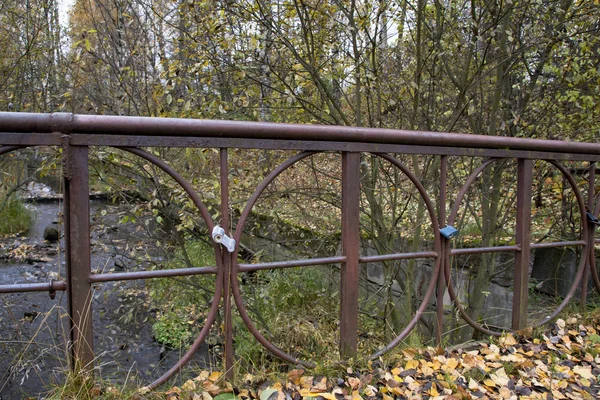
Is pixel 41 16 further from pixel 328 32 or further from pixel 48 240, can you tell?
pixel 48 240

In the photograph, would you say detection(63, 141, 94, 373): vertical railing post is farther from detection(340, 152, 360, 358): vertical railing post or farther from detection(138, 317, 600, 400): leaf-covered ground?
detection(340, 152, 360, 358): vertical railing post

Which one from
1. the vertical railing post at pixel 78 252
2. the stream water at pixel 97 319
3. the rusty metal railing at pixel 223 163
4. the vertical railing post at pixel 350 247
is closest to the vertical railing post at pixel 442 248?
the rusty metal railing at pixel 223 163

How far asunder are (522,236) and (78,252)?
2113mm

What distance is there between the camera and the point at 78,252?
1543 millimetres

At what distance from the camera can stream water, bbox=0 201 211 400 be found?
3685 millimetres

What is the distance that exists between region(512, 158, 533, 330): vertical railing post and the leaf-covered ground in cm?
20

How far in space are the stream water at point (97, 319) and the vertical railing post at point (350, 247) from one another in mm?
861

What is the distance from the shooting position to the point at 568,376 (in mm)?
2041

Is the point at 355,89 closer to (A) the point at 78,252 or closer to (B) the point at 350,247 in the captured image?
(B) the point at 350,247

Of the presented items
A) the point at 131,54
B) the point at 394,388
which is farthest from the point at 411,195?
the point at 131,54

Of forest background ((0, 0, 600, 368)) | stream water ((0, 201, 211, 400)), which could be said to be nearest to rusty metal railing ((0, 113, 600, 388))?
stream water ((0, 201, 211, 400))

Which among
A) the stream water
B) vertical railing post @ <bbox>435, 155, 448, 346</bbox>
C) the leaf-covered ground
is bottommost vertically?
the stream water

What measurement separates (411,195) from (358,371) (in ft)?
6.97

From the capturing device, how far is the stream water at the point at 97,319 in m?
3.69
